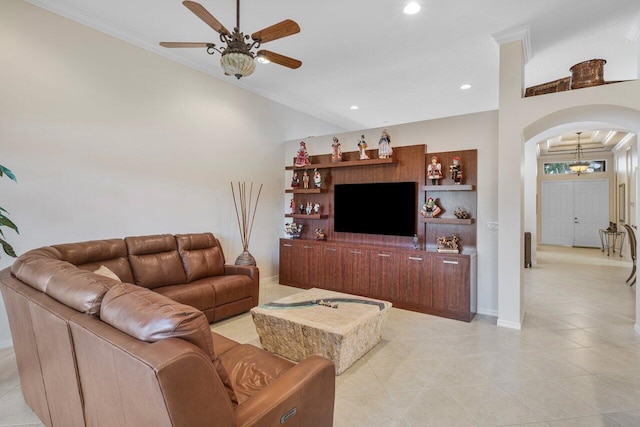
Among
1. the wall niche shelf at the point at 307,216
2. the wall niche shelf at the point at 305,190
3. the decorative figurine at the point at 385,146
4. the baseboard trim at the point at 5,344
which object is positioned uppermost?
the decorative figurine at the point at 385,146

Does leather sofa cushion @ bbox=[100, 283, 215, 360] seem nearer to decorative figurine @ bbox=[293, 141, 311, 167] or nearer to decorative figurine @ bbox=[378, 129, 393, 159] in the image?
decorative figurine @ bbox=[378, 129, 393, 159]

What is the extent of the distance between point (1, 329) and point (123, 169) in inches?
75.0

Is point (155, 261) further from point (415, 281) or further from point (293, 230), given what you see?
point (415, 281)

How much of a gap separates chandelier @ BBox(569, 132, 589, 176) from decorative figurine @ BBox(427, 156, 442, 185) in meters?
7.32

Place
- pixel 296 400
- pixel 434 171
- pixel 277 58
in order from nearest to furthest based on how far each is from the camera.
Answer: pixel 296 400, pixel 277 58, pixel 434 171

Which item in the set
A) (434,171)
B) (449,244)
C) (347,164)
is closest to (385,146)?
(347,164)

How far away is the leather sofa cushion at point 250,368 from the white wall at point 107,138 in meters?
2.59

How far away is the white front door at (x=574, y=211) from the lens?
976cm

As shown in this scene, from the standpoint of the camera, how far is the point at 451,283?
382 centimetres

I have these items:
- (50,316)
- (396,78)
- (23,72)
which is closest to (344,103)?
(396,78)

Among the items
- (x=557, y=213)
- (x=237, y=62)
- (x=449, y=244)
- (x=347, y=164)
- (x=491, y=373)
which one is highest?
(x=237, y=62)

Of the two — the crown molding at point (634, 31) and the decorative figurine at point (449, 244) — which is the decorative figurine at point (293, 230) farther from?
the crown molding at point (634, 31)

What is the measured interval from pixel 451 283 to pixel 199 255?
3.11m

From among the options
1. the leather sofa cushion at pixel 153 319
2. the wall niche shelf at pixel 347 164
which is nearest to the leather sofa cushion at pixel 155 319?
the leather sofa cushion at pixel 153 319
